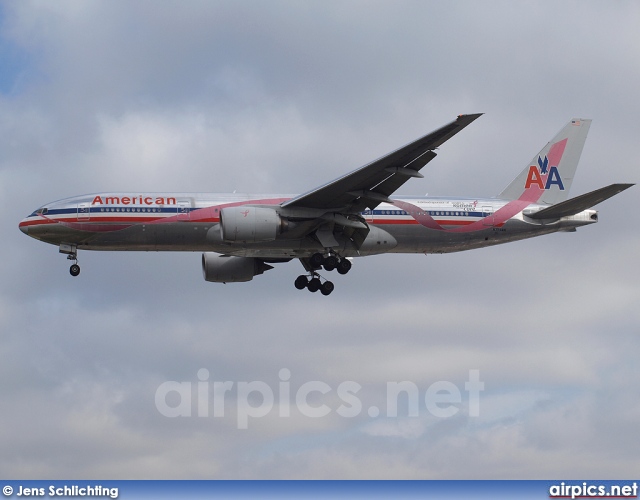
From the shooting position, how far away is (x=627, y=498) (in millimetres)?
37406

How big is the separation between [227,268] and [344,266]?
658 cm

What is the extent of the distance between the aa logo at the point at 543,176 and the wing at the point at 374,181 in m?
9.70

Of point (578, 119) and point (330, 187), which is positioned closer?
point (330, 187)

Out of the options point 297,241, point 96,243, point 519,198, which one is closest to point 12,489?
point 96,243

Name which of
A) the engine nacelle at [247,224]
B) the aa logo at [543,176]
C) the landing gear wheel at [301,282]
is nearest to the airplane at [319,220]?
the engine nacelle at [247,224]

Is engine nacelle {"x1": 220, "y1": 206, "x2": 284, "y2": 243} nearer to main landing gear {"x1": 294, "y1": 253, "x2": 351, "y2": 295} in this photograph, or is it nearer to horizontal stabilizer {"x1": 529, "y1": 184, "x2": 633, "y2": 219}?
main landing gear {"x1": 294, "y1": 253, "x2": 351, "y2": 295}

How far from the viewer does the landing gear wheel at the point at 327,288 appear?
52.3m

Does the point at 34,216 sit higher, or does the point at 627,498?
the point at 34,216

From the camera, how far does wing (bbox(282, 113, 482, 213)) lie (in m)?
43.3

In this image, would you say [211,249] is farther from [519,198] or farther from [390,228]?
[519,198]

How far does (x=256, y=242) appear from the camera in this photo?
46.7 meters

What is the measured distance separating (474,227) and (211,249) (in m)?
11.5

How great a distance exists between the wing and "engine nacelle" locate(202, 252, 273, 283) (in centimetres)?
733

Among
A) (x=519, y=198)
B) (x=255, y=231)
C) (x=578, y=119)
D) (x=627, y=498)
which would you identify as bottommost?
(x=627, y=498)
